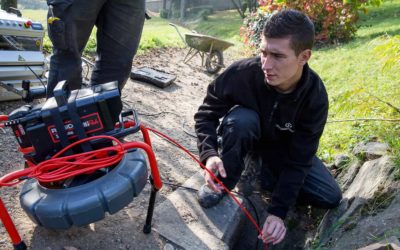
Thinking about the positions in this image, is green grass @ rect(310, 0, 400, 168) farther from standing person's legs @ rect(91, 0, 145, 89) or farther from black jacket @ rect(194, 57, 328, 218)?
standing person's legs @ rect(91, 0, 145, 89)

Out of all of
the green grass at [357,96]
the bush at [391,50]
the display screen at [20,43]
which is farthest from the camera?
the display screen at [20,43]

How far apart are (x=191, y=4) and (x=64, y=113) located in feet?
88.4

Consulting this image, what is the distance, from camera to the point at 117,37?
239 centimetres

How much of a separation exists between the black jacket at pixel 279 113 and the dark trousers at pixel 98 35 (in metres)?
0.69

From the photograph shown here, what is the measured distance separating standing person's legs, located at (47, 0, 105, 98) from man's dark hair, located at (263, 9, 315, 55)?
110 centimetres

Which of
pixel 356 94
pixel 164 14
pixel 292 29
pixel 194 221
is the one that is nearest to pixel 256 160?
pixel 194 221

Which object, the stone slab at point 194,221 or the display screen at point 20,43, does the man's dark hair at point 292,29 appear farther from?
the display screen at point 20,43

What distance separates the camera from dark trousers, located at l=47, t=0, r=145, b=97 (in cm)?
211

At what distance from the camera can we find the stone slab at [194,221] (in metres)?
1.98

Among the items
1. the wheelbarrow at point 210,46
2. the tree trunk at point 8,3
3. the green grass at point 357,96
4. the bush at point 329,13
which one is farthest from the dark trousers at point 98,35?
the bush at point 329,13

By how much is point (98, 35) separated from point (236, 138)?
123 cm

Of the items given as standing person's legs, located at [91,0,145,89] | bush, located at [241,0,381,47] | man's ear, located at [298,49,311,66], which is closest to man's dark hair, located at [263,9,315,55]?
man's ear, located at [298,49,311,66]

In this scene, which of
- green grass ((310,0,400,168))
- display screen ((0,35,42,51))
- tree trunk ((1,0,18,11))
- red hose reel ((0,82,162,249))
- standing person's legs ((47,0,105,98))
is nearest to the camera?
red hose reel ((0,82,162,249))

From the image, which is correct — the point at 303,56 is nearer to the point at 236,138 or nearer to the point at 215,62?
the point at 236,138
